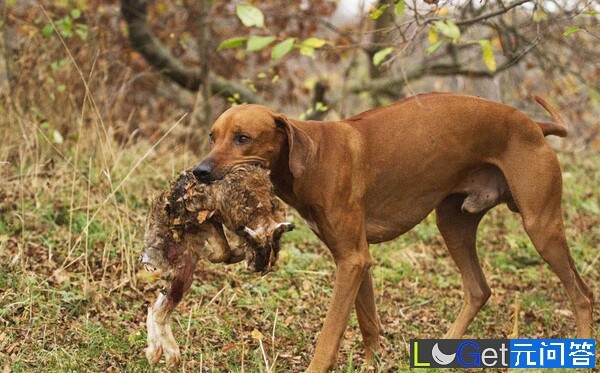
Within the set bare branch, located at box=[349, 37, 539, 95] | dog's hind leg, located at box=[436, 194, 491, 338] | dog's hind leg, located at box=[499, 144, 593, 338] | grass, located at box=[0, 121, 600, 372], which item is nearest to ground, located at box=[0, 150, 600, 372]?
grass, located at box=[0, 121, 600, 372]

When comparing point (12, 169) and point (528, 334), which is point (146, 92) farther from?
point (528, 334)

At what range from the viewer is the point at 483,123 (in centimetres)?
522

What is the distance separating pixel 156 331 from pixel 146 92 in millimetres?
6964

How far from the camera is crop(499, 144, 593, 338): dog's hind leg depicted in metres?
5.19

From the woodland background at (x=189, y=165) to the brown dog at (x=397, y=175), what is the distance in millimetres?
330

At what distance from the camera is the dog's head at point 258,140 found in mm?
4387

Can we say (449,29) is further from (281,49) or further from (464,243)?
(464,243)

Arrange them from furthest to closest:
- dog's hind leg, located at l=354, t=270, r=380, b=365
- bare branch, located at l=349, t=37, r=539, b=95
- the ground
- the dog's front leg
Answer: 1. bare branch, located at l=349, t=37, r=539, b=95
2. dog's hind leg, located at l=354, t=270, r=380, b=365
3. the ground
4. the dog's front leg

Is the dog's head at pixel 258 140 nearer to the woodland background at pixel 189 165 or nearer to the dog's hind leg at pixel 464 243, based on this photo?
the woodland background at pixel 189 165

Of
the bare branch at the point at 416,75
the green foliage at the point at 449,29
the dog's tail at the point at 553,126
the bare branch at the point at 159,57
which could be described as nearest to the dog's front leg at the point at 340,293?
the green foliage at the point at 449,29

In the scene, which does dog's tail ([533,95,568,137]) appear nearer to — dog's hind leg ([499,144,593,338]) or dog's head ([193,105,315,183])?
dog's hind leg ([499,144,593,338])

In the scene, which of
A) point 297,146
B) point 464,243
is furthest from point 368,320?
point 297,146

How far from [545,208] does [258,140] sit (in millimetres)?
1893

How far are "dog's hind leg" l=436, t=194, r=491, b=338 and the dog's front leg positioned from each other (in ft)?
3.95
